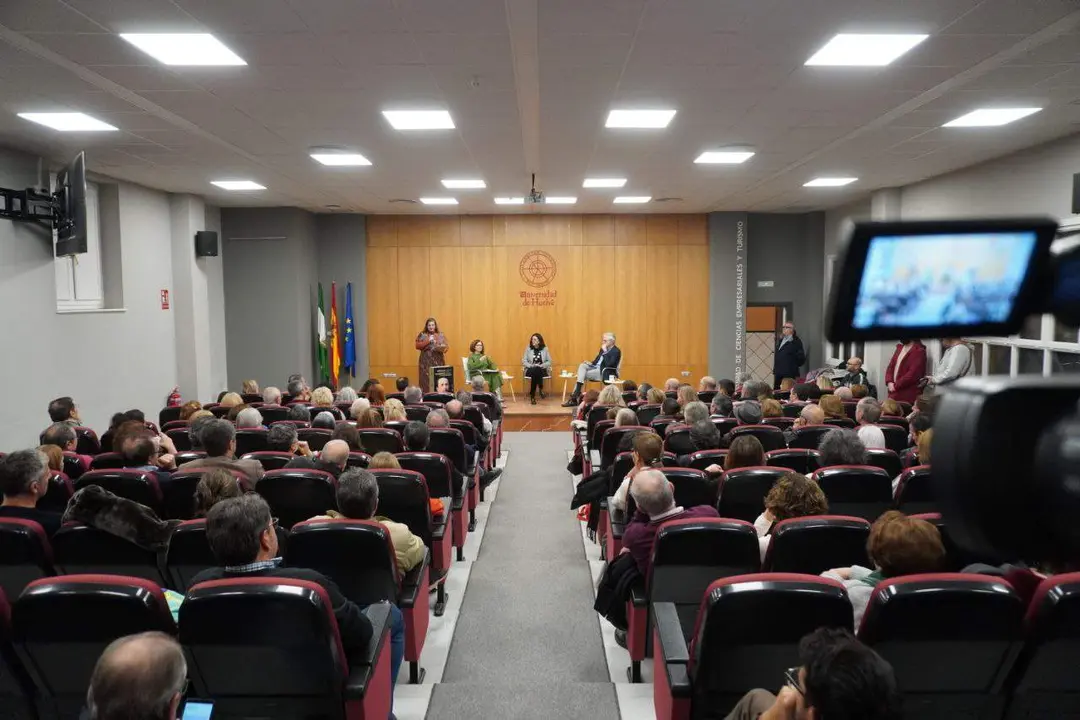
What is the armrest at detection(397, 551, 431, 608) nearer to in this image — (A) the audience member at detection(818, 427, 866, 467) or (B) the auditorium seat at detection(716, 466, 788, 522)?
(B) the auditorium seat at detection(716, 466, 788, 522)

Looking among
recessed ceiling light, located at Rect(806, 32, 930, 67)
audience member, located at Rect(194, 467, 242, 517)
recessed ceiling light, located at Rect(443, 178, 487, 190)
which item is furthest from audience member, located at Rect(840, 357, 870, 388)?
audience member, located at Rect(194, 467, 242, 517)

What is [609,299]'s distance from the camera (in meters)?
15.1

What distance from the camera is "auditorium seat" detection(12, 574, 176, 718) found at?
2309mm

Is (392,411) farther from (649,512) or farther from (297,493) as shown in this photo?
(649,512)

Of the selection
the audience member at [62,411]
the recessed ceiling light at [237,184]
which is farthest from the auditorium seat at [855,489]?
the recessed ceiling light at [237,184]

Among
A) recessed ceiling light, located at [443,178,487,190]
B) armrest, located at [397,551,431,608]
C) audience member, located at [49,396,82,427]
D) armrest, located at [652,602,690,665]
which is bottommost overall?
armrest, located at [397,551,431,608]

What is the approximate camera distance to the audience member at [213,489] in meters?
3.49

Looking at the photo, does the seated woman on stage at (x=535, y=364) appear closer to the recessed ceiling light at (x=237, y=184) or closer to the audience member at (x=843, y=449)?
the recessed ceiling light at (x=237, y=184)

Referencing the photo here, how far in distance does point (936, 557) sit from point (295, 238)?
1283 cm

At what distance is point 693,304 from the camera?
15125 mm

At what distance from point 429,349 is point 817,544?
1104 cm

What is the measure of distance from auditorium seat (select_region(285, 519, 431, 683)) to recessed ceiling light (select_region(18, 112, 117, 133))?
524 centimetres

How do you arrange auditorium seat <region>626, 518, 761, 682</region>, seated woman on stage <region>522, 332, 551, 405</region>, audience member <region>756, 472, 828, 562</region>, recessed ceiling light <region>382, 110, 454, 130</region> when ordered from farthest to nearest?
seated woman on stage <region>522, 332, 551, 405</region>
recessed ceiling light <region>382, 110, 454, 130</region>
audience member <region>756, 472, 828, 562</region>
auditorium seat <region>626, 518, 761, 682</region>

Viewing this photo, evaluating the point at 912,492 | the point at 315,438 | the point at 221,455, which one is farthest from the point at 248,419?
the point at 912,492
